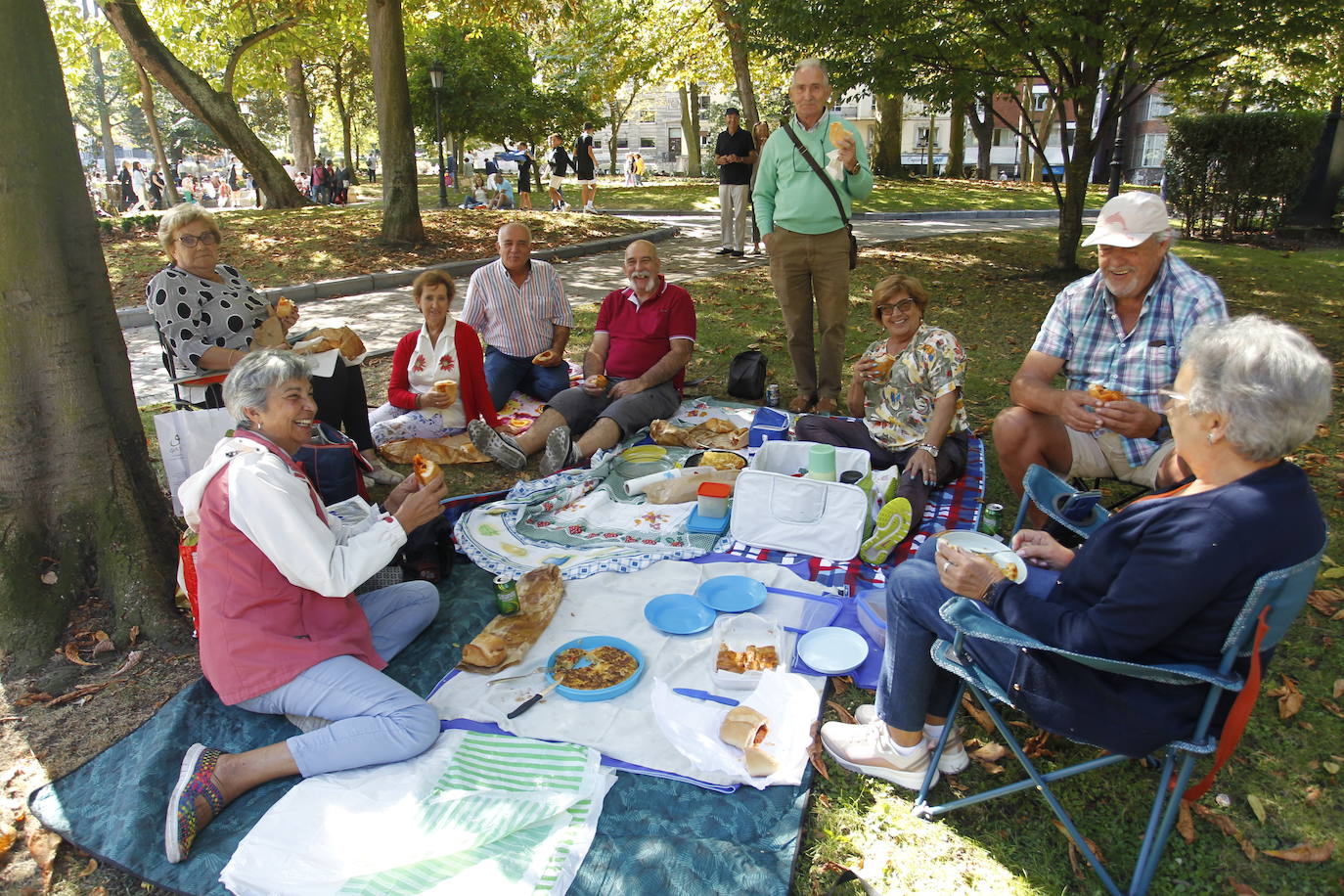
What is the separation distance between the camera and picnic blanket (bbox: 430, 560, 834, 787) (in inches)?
111

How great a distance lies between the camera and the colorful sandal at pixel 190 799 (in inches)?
95.7

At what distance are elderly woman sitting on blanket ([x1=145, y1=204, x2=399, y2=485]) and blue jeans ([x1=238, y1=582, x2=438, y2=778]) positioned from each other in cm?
243

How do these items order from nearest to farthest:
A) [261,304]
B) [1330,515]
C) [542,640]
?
[542,640] < [1330,515] < [261,304]

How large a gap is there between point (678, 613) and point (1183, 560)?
6.97 feet

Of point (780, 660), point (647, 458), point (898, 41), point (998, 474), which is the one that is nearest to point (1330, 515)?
point (998, 474)

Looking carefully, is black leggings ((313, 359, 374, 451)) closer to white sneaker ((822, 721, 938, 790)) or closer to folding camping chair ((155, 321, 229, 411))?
folding camping chair ((155, 321, 229, 411))

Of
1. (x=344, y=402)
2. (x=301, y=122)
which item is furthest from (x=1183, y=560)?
(x=301, y=122)

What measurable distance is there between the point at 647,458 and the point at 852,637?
2321 mm

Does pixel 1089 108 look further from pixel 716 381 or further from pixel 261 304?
pixel 261 304

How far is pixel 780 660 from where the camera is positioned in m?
3.28

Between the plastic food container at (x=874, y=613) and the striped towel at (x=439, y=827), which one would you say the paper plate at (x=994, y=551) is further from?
the striped towel at (x=439, y=827)

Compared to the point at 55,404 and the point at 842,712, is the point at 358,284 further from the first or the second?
the point at 842,712

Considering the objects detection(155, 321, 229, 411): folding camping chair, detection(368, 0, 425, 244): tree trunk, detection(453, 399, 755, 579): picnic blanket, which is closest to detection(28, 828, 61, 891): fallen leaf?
detection(453, 399, 755, 579): picnic blanket

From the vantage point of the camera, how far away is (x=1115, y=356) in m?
3.84
